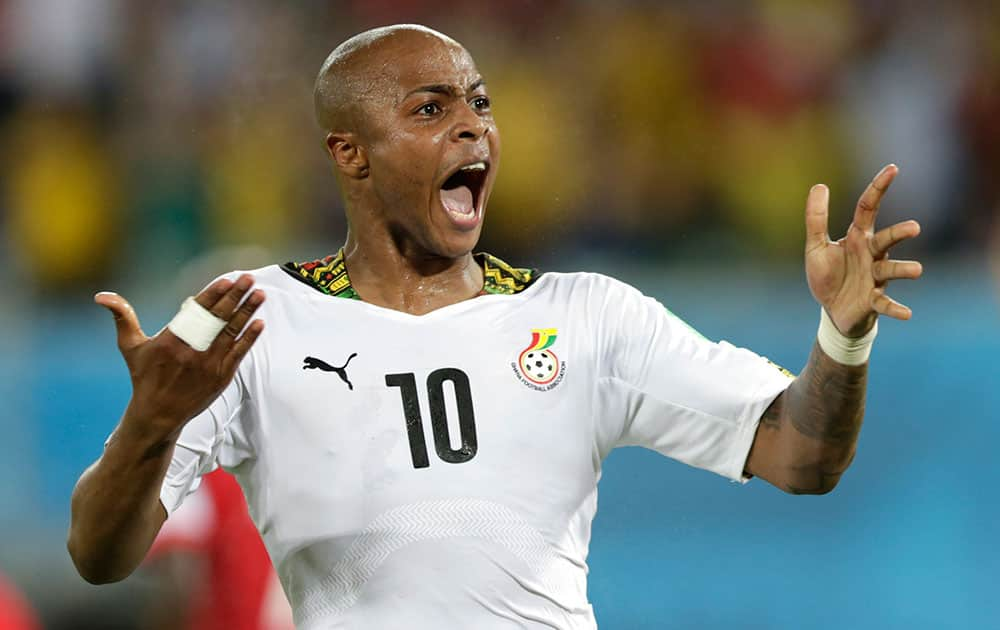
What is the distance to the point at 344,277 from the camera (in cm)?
354

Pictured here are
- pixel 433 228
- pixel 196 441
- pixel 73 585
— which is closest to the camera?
pixel 196 441

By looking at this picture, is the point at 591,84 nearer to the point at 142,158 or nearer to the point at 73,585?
the point at 142,158

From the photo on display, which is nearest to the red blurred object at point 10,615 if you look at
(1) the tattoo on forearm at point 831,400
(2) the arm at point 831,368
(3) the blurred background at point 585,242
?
(3) the blurred background at point 585,242

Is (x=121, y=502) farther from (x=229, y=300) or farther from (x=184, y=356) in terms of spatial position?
(x=229, y=300)

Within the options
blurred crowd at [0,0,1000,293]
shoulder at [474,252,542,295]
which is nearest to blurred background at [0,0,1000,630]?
blurred crowd at [0,0,1000,293]

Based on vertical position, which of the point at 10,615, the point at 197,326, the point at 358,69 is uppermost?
the point at 358,69

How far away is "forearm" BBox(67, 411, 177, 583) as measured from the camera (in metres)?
2.90

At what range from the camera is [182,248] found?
17.6 ft

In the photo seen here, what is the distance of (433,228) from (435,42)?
45cm

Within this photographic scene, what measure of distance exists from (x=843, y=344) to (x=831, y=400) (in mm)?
130

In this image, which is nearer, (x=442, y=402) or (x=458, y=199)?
(x=442, y=402)

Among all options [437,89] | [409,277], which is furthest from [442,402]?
[437,89]

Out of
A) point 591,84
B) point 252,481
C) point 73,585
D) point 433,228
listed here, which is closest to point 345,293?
point 433,228

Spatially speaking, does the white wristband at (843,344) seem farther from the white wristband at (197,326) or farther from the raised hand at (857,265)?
the white wristband at (197,326)
